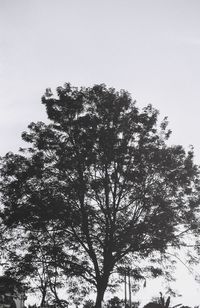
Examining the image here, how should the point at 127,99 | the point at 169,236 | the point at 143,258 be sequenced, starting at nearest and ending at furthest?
1. the point at 169,236
2. the point at 143,258
3. the point at 127,99

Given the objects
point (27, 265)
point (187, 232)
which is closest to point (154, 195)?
point (187, 232)

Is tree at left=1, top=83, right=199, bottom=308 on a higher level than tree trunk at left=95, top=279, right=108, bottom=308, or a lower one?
higher

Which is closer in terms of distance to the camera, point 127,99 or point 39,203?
point 39,203

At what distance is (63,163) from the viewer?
17.6 metres

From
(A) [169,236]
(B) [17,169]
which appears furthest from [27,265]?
(A) [169,236]

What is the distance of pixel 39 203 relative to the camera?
1652cm

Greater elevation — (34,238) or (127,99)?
(127,99)

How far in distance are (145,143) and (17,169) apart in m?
7.80

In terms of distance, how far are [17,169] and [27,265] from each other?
5.44 meters

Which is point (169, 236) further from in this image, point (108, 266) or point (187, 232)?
point (108, 266)

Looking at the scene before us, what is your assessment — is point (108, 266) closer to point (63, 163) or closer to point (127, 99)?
point (63, 163)

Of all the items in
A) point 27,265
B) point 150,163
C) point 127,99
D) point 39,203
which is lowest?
point 27,265

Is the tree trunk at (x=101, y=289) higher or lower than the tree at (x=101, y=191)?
lower

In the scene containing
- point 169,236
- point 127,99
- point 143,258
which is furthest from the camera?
point 127,99
